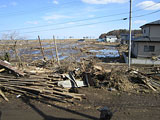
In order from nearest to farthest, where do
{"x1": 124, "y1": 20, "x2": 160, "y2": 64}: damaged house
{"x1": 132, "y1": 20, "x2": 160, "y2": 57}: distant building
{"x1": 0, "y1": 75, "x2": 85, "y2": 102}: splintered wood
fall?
{"x1": 0, "y1": 75, "x2": 85, "y2": 102}: splintered wood → {"x1": 124, "y1": 20, "x2": 160, "y2": 64}: damaged house → {"x1": 132, "y1": 20, "x2": 160, "y2": 57}: distant building

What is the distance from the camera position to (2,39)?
14.3 m

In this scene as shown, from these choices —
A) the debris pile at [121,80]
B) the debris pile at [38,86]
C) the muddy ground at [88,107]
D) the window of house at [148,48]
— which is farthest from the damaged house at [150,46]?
the debris pile at [38,86]

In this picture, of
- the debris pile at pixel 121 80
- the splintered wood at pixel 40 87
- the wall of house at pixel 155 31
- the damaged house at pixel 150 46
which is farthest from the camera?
the wall of house at pixel 155 31

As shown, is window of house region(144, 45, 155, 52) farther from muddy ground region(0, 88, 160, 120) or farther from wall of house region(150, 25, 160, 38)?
muddy ground region(0, 88, 160, 120)

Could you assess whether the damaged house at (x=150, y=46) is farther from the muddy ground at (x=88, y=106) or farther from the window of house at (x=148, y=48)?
the muddy ground at (x=88, y=106)

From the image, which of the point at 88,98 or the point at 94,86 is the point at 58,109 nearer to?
the point at 88,98

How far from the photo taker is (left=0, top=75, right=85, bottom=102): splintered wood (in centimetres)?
615

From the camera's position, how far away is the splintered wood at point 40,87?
6.15 m

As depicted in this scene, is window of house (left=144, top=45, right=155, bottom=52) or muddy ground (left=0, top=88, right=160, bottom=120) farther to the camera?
window of house (left=144, top=45, right=155, bottom=52)

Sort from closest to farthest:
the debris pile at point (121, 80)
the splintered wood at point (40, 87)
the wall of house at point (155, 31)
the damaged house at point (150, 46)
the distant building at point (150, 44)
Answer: the splintered wood at point (40, 87) → the debris pile at point (121, 80) → the damaged house at point (150, 46) → the distant building at point (150, 44) → the wall of house at point (155, 31)

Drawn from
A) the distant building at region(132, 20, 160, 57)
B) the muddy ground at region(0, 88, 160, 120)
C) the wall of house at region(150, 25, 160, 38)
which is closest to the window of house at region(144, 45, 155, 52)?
the distant building at region(132, 20, 160, 57)

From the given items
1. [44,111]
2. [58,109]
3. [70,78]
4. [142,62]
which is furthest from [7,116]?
[142,62]

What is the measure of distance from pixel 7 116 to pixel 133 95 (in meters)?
6.26

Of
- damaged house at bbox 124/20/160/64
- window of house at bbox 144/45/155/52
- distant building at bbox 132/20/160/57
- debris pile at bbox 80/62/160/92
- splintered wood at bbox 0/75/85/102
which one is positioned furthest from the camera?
window of house at bbox 144/45/155/52
